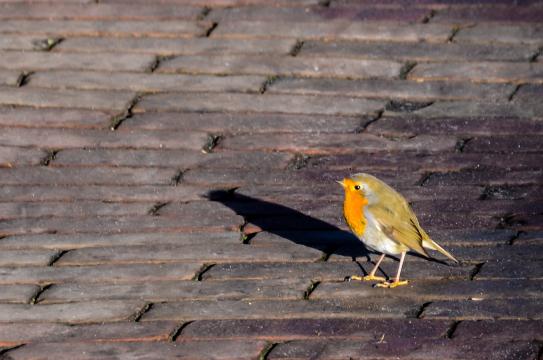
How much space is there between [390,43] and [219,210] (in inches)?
70.1

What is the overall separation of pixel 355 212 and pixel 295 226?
0.34m

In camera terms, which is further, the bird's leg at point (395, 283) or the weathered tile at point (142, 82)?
the weathered tile at point (142, 82)

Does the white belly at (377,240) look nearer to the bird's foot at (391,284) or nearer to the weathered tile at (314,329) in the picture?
the bird's foot at (391,284)

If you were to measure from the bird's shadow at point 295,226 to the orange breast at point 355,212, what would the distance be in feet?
0.52

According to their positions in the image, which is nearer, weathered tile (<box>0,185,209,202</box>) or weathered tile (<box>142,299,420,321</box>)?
weathered tile (<box>142,299,420,321</box>)

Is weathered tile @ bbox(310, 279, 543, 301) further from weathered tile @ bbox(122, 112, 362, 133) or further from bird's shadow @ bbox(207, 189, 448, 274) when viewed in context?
weathered tile @ bbox(122, 112, 362, 133)

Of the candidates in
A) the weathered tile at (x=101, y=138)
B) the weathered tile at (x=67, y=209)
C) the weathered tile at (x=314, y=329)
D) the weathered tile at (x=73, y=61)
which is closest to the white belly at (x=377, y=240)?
the weathered tile at (x=314, y=329)

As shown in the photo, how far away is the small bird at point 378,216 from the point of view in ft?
17.8

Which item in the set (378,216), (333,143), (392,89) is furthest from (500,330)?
(392,89)

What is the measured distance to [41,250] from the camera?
548 centimetres

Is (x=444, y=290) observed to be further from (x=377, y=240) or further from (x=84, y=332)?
(x=84, y=332)

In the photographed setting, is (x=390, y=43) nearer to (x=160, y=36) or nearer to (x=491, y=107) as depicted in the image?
(x=491, y=107)

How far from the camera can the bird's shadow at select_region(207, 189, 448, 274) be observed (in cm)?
566

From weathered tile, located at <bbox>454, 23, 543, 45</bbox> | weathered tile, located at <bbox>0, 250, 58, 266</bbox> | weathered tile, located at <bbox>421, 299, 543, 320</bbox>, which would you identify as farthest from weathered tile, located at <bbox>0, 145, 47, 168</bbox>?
weathered tile, located at <bbox>454, 23, 543, 45</bbox>
